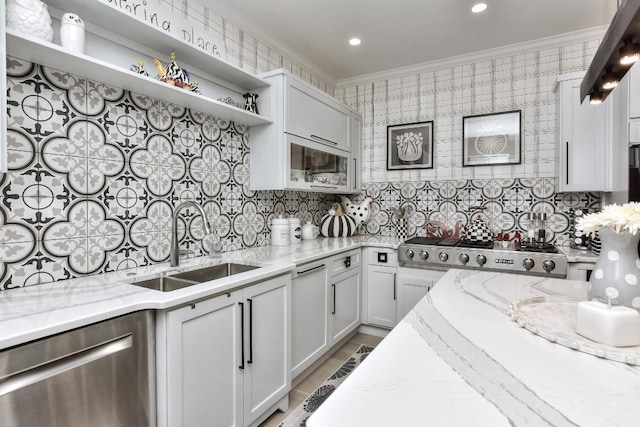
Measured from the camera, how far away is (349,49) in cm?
315

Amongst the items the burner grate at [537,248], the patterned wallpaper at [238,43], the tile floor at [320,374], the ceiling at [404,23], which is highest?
the ceiling at [404,23]

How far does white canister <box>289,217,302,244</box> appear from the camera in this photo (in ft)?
9.79

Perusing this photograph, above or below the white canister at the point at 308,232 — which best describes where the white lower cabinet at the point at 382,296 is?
below

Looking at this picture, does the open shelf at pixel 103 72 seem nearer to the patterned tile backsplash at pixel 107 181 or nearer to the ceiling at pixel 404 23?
the patterned tile backsplash at pixel 107 181

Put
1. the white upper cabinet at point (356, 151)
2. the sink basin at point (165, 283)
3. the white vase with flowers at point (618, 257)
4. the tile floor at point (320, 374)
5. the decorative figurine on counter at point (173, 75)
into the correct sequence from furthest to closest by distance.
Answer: the white upper cabinet at point (356, 151), the tile floor at point (320, 374), the decorative figurine on counter at point (173, 75), the sink basin at point (165, 283), the white vase with flowers at point (618, 257)

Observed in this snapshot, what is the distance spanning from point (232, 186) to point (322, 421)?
2159mm

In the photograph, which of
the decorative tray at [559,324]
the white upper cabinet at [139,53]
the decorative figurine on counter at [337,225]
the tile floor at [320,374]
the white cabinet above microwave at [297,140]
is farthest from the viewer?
the decorative figurine on counter at [337,225]

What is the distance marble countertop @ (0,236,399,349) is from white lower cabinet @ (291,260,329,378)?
228 millimetres

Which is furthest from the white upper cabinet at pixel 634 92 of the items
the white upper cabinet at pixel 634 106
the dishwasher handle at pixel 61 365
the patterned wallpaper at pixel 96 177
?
the dishwasher handle at pixel 61 365

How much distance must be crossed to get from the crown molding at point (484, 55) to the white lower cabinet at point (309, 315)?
2.31 m

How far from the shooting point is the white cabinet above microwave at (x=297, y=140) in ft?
8.40

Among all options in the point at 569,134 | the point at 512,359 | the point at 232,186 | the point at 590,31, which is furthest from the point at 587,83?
the point at 590,31

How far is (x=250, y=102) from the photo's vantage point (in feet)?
8.29

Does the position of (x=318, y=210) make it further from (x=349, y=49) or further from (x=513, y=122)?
(x=513, y=122)
